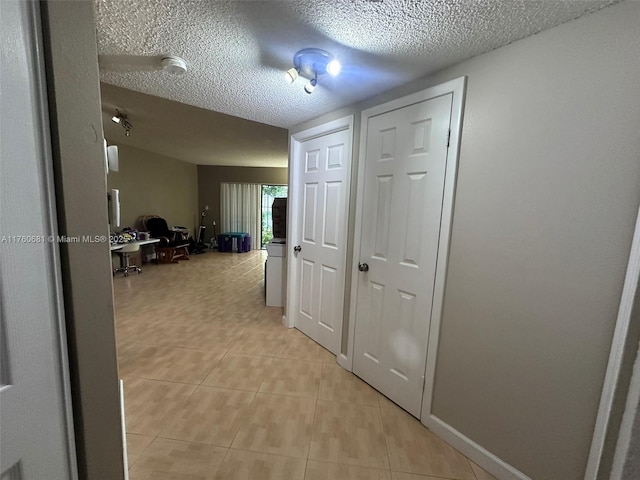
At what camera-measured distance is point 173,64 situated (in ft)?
4.75

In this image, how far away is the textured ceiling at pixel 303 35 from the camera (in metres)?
1.04

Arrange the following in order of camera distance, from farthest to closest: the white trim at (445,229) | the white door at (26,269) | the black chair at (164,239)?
the black chair at (164,239) → the white trim at (445,229) → the white door at (26,269)

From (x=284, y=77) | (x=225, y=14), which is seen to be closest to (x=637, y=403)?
(x=225, y=14)

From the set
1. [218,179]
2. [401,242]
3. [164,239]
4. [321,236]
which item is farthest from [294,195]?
[218,179]

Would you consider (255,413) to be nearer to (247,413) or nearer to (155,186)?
(247,413)

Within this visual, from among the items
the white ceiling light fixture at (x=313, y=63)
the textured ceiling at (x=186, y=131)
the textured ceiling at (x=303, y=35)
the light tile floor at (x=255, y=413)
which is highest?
the textured ceiling at (x=186, y=131)

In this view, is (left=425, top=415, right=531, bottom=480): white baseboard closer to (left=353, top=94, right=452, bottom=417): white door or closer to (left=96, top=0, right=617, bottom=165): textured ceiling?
(left=353, top=94, right=452, bottom=417): white door

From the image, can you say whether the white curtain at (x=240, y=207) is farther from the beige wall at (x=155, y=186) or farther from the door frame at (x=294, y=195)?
the door frame at (x=294, y=195)

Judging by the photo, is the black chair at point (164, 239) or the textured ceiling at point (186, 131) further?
the black chair at point (164, 239)

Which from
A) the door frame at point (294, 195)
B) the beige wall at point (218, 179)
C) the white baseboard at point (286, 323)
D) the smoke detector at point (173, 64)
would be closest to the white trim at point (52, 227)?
the smoke detector at point (173, 64)

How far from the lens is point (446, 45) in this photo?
1.25m

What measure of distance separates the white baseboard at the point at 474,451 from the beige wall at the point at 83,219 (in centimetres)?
159

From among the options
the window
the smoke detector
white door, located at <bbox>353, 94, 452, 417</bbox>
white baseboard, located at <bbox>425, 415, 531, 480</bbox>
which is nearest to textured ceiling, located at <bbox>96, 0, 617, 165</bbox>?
the smoke detector

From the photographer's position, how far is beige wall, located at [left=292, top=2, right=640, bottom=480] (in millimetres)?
974
